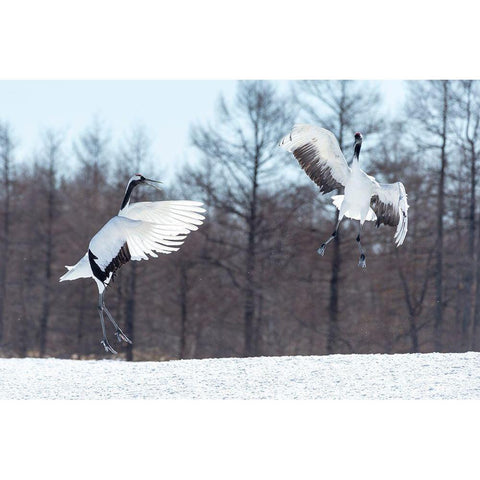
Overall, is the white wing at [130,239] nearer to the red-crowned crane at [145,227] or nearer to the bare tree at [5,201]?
the red-crowned crane at [145,227]

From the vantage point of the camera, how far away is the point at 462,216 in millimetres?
12312

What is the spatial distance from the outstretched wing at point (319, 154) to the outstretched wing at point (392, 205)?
15.0 inches

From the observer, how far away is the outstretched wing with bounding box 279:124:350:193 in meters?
7.73

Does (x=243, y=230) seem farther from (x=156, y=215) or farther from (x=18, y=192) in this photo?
(x=156, y=215)

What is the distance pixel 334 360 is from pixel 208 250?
16.5 ft

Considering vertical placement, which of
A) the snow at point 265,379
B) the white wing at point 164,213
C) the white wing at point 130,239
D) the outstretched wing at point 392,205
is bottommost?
the snow at point 265,379

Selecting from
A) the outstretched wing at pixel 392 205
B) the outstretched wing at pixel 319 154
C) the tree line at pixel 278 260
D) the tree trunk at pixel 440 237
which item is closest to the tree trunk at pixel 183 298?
the tree line at pixel 278 260

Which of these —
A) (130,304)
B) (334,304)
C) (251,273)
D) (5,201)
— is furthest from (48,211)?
(334,304)

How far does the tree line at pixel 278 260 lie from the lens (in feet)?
39.8

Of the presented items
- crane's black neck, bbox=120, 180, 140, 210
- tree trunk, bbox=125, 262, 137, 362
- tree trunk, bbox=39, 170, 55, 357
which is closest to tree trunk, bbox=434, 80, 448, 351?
tree trunk, bbox=125, 262, 137, 362

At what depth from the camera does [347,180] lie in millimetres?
7867

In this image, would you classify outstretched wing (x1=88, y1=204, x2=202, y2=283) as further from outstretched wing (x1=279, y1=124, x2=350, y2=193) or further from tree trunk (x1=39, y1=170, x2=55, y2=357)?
tree trunk (x1=39, y1=170, x2=55, y2=357)

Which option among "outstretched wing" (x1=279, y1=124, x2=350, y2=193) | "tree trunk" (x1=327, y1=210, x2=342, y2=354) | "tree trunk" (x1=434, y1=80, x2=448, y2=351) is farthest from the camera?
"tree trunk" (x1=327, y1=210, x2=342, y2=354)

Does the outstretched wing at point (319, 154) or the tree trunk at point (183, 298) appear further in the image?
the tree trunk at point (183, 298)
